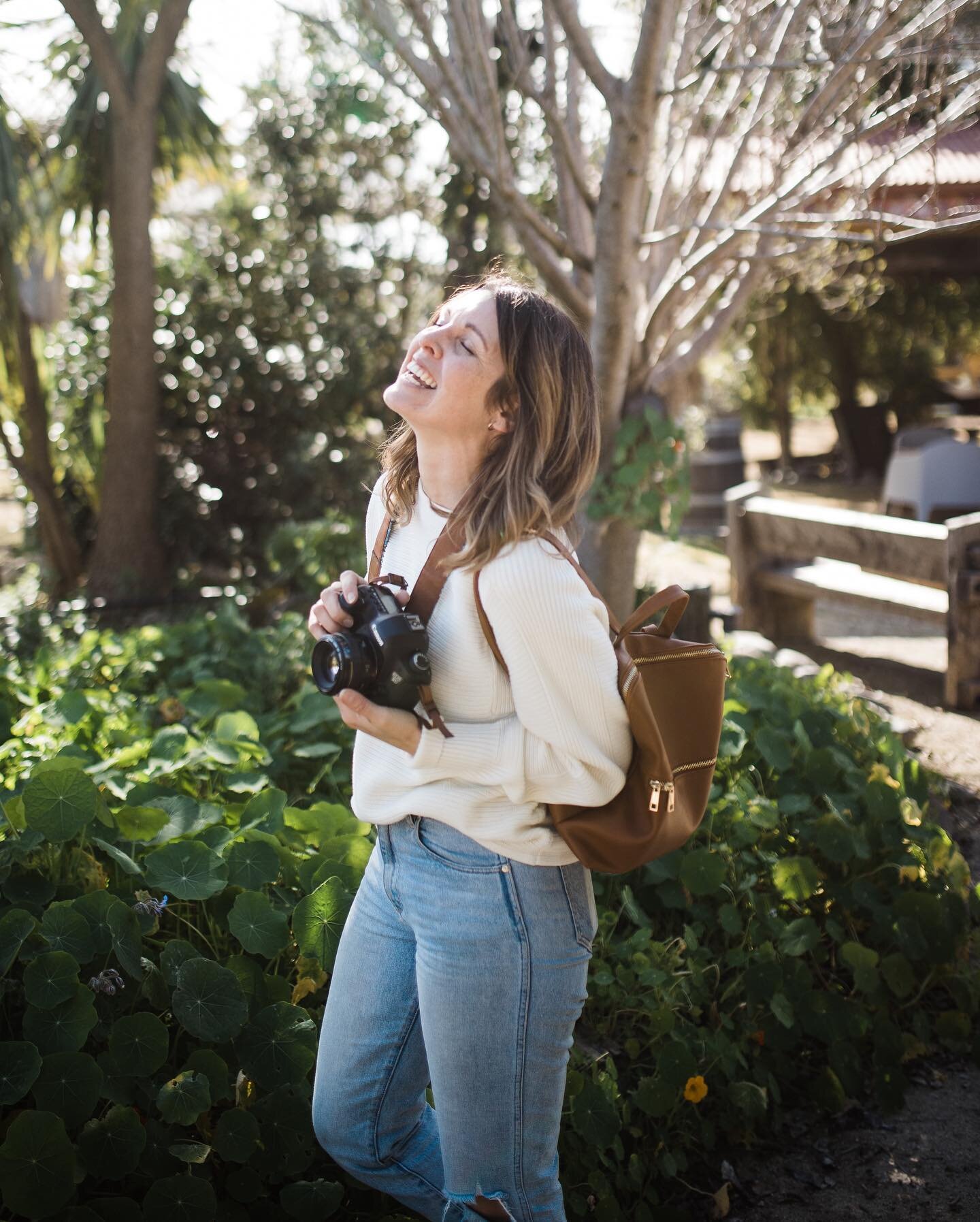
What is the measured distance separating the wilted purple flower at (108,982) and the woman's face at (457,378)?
107cm

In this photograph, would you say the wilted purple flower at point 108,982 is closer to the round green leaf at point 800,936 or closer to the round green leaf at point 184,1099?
the round green leaf at point 184,1099

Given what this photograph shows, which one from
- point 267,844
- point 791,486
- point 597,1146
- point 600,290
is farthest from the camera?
point 791,486

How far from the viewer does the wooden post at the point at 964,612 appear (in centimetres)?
498

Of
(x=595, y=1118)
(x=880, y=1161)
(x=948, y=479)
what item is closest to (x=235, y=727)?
(x=595, y=1118)

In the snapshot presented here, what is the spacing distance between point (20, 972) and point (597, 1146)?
1144mm

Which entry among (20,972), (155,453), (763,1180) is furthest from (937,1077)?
(155,453)

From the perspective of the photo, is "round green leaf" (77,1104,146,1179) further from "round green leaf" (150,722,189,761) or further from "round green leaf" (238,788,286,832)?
"round green leaf" (150,722,189,761)

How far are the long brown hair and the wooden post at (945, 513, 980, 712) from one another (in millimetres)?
3870

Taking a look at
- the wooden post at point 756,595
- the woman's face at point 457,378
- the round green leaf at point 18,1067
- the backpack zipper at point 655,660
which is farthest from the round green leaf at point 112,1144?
the wooden post at point 756,595

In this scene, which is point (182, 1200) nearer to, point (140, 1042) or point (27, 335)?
point (140, 1042)

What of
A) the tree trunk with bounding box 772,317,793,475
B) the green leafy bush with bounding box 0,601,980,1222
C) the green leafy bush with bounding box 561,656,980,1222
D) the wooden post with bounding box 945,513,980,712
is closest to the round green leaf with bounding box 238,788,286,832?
the green leafy bush with bounding box 0,601,980,1222

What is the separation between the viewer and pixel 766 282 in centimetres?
577

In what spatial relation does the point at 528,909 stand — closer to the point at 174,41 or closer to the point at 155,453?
the point at 155,453

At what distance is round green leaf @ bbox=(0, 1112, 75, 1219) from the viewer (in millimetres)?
1657
